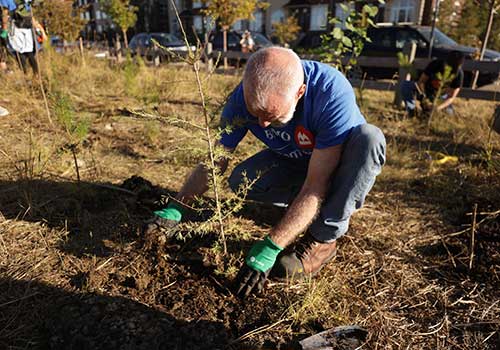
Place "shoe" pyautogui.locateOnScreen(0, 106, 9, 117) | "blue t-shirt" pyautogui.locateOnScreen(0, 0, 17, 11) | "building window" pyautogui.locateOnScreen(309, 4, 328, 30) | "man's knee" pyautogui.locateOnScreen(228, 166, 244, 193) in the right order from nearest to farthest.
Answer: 1. "man's knee" pyautogui.locateOnScreen(228, 166, 244, 193)
2. "shoe" pyautogui.locateOnScreen(0, 106, 9, 117)
3. "blue t-shirt" pyautogui.locateOnScreen(0, 0, 17, 11)
4. "building window" pyautogui.locateOnScreen(309, 4, 328, 30)

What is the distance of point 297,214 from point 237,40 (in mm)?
12410

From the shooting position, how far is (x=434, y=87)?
16.7ft

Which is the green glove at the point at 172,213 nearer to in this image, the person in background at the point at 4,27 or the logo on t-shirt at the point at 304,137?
the logo on t-shirt at the point at 304,137

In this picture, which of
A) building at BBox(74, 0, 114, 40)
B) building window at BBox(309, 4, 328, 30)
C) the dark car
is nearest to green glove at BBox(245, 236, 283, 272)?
building at BBox(74, 0, 114, 40)

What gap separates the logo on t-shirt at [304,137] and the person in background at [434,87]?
3724 mm

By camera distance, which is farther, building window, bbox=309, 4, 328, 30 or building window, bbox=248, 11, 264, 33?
building window, bbox=248, 11, 264, 33

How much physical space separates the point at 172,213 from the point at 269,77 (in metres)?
0.93

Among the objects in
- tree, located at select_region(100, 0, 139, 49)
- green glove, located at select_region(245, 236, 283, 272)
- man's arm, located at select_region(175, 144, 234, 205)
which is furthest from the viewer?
tree, located at select_region(100, 0, 139, 49)

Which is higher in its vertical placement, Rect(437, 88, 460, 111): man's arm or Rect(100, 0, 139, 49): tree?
Rect(100, 0, 139, 49): tree

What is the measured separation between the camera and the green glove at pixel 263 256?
1.57m

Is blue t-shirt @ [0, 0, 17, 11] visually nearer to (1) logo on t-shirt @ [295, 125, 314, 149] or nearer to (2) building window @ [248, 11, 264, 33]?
(1) logo on t-shirt @ [295, 125, 314, 149]

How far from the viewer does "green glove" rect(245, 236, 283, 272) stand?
1574 mm

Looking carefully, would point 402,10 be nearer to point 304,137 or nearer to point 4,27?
point 4,27

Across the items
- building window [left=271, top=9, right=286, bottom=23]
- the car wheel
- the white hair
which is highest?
building window [left=271, top=9, right=286, bottom=23]
